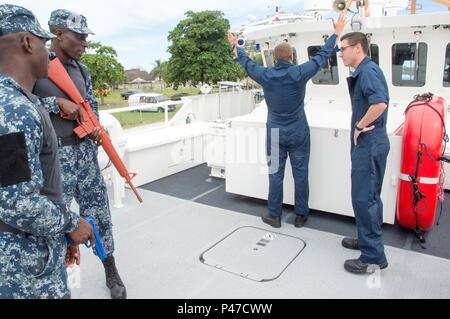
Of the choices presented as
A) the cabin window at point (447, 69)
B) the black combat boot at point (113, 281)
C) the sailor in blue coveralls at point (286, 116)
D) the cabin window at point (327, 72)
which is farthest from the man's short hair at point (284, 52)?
the black combat boot at point (113, 281)

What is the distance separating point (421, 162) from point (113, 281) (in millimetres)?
2809

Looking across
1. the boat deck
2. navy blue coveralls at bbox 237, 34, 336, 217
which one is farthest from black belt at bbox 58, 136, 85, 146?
navy blue coveralls at bbox 237, 34, 336, 217

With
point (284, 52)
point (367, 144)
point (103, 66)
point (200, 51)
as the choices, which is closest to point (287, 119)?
point (284, 52)

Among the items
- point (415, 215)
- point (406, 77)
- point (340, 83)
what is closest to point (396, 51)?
point (406, 77)

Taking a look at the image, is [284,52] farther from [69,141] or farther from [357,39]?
[69,141]

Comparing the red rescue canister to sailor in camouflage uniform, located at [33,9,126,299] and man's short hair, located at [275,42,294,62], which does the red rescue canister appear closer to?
man's short hair, located at [275,42,294,62]

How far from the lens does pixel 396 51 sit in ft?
15.1

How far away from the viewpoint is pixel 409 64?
15.3ft

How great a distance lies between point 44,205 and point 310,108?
4302 millimetres

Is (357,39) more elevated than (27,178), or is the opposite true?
(357,39)

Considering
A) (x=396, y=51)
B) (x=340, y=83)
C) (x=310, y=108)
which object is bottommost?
(x=310, y=108)

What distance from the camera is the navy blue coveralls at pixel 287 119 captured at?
348 centimetres

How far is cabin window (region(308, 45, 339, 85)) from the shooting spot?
497 centimetres

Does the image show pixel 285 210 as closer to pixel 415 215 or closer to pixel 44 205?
pixel 415 215
